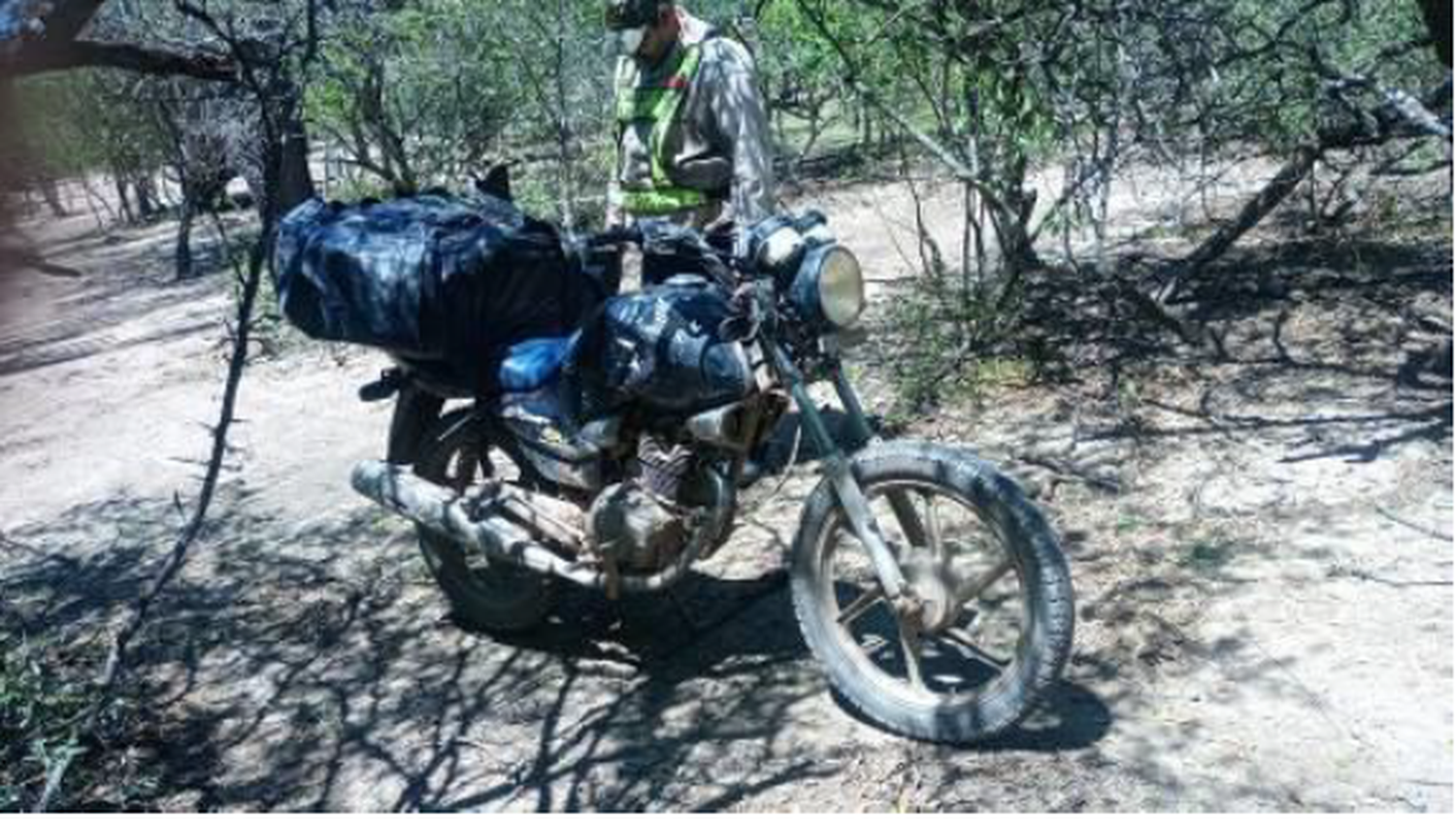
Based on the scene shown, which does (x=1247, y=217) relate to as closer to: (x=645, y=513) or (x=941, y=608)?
(x=941, y=608)

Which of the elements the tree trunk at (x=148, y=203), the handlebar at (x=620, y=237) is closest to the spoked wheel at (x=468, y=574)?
the handlebar at (x=620, y=237)

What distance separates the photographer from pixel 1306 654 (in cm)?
333

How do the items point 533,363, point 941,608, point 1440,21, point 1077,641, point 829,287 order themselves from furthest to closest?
point 1440,21 → point 533,363 → point 1077,641 → point 941,608 → point 829,287

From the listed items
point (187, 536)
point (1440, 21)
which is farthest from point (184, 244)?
point (1440, 21)

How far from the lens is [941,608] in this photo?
10.6 ft

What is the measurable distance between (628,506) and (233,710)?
1.37 metres

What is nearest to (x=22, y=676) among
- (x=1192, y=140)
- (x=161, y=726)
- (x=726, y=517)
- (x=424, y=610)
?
(x=161, y=726)

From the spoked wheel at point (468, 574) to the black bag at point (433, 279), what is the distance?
1.11 feet

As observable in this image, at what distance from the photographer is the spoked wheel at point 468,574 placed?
160 inches

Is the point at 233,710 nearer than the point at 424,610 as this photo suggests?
Yes

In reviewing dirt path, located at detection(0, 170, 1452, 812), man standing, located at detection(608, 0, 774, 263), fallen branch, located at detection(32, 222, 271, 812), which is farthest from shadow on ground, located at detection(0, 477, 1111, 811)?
man standing, located at detection(608, 0, 774, 263)

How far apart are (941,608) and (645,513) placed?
0.78 meters

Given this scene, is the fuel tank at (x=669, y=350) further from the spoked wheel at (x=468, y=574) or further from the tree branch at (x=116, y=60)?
the tree branch at (x=116, y=60)

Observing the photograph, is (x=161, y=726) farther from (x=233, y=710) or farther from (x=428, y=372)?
(x=428, y=372)
